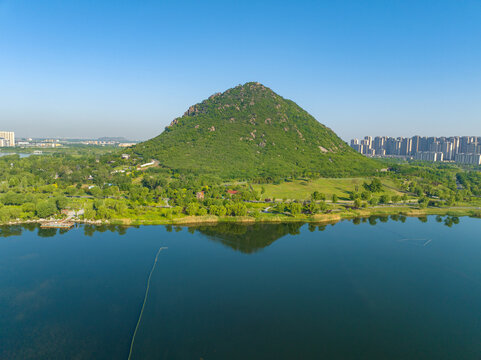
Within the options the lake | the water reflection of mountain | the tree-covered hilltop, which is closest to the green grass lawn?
the tree-covered hilltop

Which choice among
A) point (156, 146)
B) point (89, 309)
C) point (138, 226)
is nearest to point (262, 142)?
point (156, 146)

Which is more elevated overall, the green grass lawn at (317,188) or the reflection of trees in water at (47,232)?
the green grass lawn at (317,188)

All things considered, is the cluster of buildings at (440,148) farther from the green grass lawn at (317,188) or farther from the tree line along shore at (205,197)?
the green grass lawn at (317,188)

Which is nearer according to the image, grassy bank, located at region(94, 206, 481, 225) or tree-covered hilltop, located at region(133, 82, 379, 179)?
grassy bank, located at region(94, 206, 481, 225)

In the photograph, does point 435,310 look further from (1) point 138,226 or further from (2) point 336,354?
(1) point 138,226

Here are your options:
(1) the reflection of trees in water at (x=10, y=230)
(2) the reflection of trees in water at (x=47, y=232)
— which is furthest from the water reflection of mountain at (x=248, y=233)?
(1) the reflection of trees in water at (x=10, y=230)

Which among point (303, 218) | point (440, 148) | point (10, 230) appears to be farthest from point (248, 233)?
point (440, 148)

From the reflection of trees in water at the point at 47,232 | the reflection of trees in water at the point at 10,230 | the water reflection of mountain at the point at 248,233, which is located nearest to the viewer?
the water reflection of mountain at the point at 248,233

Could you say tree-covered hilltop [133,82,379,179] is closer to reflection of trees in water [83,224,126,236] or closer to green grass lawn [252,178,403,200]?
green grass lawn [252,178,403,200]
